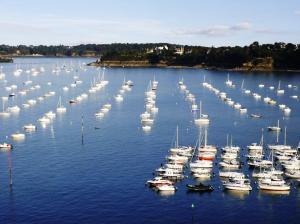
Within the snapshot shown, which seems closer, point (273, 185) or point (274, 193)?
point (274, 193)

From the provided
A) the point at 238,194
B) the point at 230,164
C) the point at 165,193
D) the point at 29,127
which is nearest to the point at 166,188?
the point at 165,193

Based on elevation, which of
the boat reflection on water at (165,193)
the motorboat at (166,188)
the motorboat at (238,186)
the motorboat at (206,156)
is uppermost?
the motorboat at (206,156)

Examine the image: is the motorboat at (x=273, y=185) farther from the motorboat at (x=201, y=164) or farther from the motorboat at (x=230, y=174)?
the motorboat at (x=201, y=164)

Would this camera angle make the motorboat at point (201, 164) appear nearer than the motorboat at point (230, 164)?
Yes

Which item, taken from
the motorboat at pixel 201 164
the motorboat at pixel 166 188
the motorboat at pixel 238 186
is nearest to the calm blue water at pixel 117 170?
the motorboat at pixel 166 188

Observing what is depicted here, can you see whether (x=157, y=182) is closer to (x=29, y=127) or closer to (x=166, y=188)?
(x=166, y=188)

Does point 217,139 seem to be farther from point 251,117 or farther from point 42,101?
point 42,101

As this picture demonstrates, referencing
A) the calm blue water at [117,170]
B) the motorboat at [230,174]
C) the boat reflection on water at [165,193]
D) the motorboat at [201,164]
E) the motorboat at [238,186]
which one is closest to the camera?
the calm blue water at [117,170]

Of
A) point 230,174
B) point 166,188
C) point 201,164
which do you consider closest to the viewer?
point 166,188

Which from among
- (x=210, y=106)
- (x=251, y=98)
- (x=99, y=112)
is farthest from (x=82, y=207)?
(x=251, y=98)

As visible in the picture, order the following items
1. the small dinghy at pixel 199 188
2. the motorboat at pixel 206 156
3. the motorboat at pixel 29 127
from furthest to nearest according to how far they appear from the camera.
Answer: the motorboat at pixel 29 127 → the motorboat at pixel 206 156 → the small dinghy at pixel 199 188
